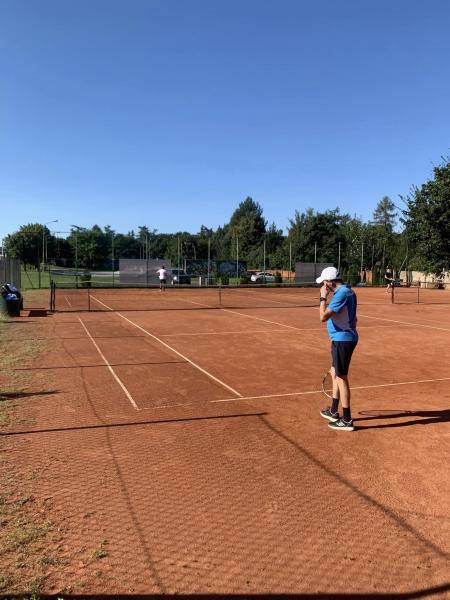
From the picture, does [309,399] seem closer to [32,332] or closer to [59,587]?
[59,587]

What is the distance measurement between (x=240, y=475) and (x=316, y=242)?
69356 mm

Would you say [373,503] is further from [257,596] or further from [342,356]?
[342,356]

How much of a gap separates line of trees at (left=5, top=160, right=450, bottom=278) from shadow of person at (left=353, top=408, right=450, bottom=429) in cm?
2065

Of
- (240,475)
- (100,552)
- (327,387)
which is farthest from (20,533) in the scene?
(327,387)

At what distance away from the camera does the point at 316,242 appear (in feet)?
236

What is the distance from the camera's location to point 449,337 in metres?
14.4

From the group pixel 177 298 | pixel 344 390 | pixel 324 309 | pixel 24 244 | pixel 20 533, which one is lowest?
pixel 20 533

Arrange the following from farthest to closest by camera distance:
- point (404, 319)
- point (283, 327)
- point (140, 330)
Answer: point (404, 319) → point (283, 327) → point (140, 330)

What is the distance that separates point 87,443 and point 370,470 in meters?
3.04

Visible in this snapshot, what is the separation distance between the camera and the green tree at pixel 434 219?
82.3 feet

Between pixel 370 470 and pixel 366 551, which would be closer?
pixel 366 551

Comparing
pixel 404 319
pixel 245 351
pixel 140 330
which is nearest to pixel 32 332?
pixel 140 330

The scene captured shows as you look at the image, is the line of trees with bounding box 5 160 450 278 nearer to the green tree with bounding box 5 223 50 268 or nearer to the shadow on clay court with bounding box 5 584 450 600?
the green tree with bounding box 5 223 50 268

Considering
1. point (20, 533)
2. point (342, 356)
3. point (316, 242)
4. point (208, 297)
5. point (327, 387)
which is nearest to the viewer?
point (20, 533)
